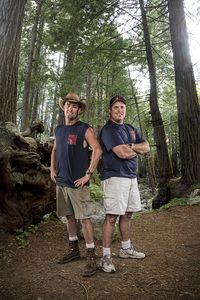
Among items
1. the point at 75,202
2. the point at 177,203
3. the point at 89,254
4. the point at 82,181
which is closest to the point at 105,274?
the point at 89,254

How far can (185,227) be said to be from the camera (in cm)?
663

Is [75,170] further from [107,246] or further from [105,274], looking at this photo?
[105,274]

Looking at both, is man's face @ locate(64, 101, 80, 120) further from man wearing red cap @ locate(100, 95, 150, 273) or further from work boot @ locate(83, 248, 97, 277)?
work boot @ locate(83, 248, 97, 277)

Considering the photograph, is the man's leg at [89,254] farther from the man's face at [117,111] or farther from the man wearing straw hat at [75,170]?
the man's face at [117,111]

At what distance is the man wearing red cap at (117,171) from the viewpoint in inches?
174

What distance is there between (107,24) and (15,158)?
24.1 feet

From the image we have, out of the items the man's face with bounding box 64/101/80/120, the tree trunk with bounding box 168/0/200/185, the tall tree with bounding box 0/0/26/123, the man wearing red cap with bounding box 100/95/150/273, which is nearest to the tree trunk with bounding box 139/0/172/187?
the tree trunk with bounding box 168/0/200/185

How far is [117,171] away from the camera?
4.46 meters

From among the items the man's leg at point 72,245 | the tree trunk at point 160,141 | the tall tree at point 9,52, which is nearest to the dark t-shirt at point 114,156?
the man's leg at point 72,245

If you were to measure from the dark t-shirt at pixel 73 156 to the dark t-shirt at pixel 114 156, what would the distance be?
263 mm

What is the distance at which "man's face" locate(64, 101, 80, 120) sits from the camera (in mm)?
4582

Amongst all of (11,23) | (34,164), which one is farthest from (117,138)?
(11,23)

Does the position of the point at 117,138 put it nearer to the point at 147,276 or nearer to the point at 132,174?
the point at 132,174

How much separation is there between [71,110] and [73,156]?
646mm
